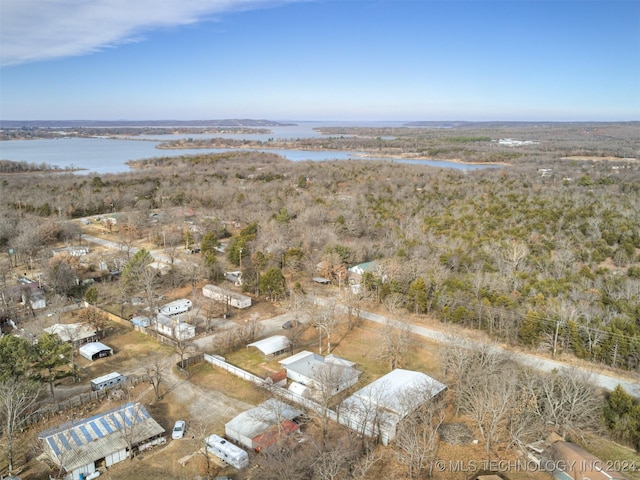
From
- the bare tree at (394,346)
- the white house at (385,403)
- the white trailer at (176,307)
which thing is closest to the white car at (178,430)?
the white house at (385,403)

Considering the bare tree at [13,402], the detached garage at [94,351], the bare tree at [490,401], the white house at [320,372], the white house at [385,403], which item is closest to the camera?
the bare tree at [13,402]

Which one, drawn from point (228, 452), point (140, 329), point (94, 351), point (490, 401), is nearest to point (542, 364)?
point (490, 401)

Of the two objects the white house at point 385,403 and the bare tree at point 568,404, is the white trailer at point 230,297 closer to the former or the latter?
the white house at point 385,403

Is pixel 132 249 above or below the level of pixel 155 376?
above

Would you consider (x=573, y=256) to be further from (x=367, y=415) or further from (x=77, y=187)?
(x=77, y=187)

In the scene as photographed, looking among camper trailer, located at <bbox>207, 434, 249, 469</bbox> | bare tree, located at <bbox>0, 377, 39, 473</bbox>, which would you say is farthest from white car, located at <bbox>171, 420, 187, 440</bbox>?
bare tree, located at <bbox>0, 377, 39, 473</bbox>

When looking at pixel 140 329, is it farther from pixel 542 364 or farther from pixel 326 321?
pixel 542 364
